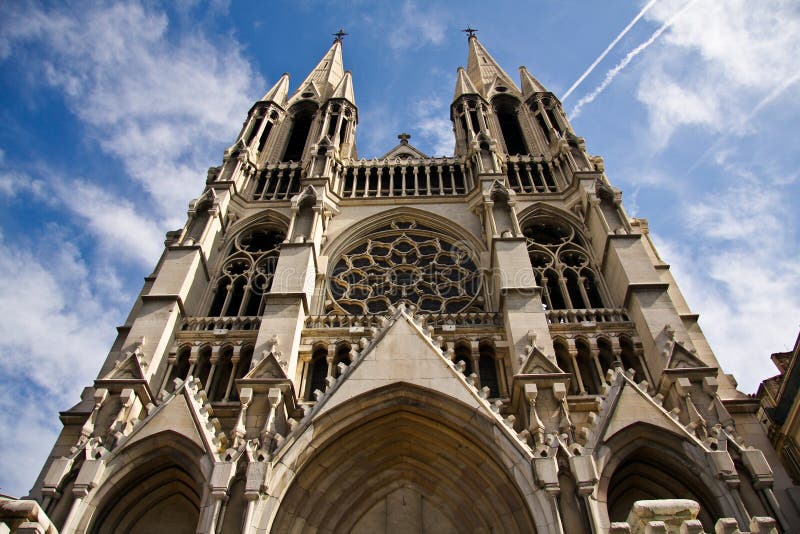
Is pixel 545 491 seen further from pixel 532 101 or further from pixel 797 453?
pixel 532 101

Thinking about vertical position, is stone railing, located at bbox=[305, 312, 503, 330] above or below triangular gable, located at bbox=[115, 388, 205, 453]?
above

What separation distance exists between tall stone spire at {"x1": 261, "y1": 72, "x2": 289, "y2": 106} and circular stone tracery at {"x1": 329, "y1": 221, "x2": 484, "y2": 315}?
877 cm

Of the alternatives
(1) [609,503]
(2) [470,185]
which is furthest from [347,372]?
(2) [470,185]

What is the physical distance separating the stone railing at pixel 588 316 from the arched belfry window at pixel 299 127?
12760 mm

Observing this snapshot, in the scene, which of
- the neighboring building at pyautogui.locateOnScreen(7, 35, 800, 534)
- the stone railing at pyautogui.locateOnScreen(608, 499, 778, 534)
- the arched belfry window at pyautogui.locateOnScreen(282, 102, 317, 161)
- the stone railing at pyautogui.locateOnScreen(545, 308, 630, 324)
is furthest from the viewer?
the arched belfry window at pyautogui.locateOnScreen(282, 102, 317, 161)

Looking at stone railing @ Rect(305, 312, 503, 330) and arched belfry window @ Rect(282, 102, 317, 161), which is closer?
stone railing @ Rect(305, 312, 503, 330)

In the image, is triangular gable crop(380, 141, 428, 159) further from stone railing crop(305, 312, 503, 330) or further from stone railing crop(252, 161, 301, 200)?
stone railing crop(305, 312, 503, 330)

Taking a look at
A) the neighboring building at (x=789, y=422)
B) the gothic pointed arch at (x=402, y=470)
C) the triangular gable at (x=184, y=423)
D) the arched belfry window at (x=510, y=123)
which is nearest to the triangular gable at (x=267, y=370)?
the triangular gable at (x=184, y=423)

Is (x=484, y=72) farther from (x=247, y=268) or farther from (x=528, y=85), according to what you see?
(x=247, y=268)

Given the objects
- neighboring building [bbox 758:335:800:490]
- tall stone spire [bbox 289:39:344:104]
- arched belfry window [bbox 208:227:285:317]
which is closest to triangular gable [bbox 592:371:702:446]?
neighboring building [bbox 758:335:800:490]

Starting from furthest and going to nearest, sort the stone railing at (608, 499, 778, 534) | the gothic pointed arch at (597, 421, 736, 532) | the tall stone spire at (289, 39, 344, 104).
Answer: the tall stone spire at (289, 39, 344, 104) → the gothic pointed arch at (597, 421, 736, 532) → the stone railing at (608, 499, 778, 534)

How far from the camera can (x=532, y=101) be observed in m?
24.3

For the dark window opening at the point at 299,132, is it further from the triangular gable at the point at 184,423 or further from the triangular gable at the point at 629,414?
the triangular gable at the point at 629,414

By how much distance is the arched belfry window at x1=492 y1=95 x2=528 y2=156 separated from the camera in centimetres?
2391
